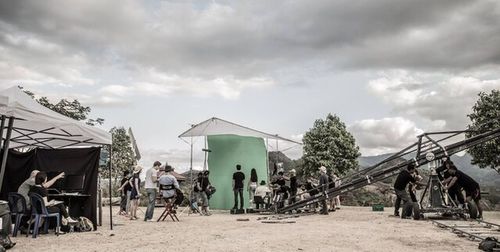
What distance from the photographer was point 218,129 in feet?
57.2

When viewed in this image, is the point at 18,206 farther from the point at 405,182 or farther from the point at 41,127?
the point at 405,182

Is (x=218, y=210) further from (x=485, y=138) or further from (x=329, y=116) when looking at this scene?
(x=329, y=116)

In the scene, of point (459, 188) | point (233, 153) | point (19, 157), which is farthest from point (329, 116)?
point (19, 157)

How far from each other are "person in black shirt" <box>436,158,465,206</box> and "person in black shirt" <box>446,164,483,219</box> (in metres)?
0.18

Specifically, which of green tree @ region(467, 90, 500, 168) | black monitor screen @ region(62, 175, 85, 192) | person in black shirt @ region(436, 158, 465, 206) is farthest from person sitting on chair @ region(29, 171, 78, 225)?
green tree @ region(467, 90, 500, 168)

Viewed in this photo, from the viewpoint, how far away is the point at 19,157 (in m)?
11.5

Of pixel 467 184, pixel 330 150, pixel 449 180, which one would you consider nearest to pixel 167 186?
pixel 449 180


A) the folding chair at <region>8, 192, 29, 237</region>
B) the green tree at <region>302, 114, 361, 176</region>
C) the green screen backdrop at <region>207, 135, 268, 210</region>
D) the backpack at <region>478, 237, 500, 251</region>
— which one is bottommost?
the backpack at <region>478, 237, 500, 251</region>

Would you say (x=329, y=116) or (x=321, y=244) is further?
(x=329, y=116)

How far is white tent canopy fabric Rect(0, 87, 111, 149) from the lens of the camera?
311 inches

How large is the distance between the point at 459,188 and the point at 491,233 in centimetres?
410

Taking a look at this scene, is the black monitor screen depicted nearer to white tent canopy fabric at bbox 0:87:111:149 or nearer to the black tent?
the black tent

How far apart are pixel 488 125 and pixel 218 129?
11652 millimetres

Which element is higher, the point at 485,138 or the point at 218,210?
the point at 485,138
